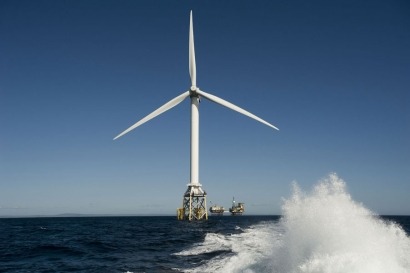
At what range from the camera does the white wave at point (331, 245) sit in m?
16.7

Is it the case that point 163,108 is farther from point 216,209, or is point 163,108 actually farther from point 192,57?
point 216,209

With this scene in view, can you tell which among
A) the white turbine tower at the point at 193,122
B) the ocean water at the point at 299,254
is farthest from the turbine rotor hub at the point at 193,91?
the ocean water at the point at 299,254

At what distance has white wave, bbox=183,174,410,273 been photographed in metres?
16.7

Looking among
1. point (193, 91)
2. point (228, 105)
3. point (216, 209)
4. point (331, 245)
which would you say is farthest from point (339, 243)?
point (216, 209)

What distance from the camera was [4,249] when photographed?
119 feet

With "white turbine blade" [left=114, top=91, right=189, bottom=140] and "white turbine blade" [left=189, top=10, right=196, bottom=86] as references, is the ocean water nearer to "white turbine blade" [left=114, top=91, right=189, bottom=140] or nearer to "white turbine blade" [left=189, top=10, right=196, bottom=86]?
"white turbine blade" [left=114, top=91, right=189, bottom=140]

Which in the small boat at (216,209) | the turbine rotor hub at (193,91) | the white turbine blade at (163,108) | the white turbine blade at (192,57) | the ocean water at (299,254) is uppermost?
the white turbine blade at (192,57)

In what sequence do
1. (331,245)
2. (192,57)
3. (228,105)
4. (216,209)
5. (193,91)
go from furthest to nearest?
1. (216,209)
2. (193,91)
3. (192,57)
4. (228,105)
5. (331,245)

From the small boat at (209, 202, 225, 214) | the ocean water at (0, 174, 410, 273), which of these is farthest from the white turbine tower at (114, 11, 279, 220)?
the small boat at (209, 202, 225, 214)

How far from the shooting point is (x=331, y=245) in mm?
18484

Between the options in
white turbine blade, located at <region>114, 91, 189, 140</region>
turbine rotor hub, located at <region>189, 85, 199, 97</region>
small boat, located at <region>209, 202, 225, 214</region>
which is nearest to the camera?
white turbine blade, located at <region>114, 91, 189, 140</region>

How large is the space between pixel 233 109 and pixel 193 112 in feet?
39.3

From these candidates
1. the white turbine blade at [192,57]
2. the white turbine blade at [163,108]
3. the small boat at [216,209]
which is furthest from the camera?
the small boat at [216,209]

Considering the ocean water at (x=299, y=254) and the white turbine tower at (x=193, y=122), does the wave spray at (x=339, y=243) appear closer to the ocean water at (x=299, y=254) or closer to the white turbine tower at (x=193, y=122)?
the ocean water at (x=299, y=254)
